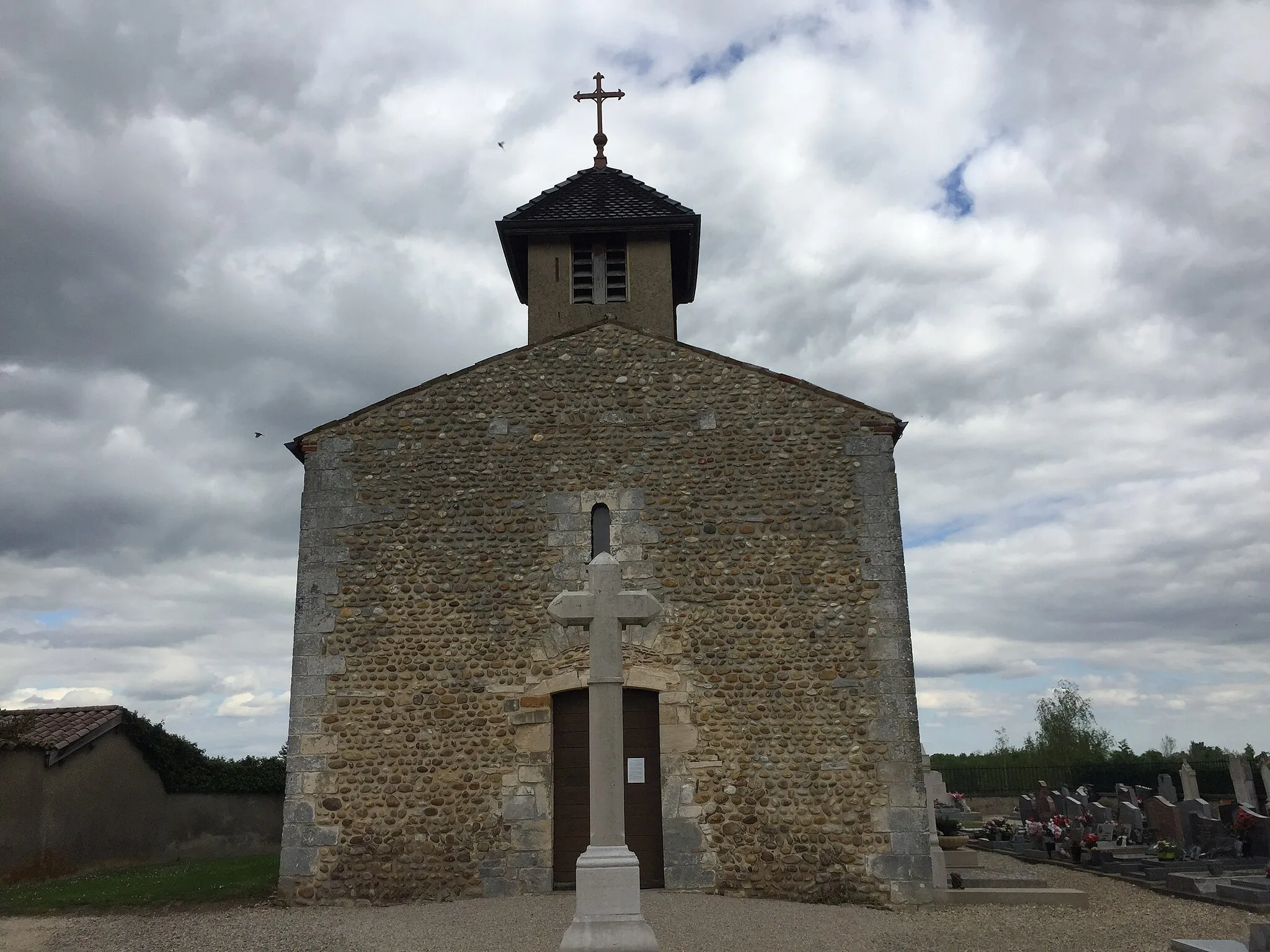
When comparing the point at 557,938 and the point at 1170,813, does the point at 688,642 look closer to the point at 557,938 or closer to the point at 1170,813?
the point at 557,938

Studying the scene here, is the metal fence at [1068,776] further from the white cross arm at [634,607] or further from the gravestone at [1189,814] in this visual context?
the white cross arm at [634,607]

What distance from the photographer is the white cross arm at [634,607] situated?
255 inches

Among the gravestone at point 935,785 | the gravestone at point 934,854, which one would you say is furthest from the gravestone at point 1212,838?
the gravestone at point 934,854

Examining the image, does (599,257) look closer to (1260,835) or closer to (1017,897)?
(1017,897)

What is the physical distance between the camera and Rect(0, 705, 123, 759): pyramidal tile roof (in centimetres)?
1355

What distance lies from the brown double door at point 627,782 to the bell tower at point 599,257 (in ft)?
18.9

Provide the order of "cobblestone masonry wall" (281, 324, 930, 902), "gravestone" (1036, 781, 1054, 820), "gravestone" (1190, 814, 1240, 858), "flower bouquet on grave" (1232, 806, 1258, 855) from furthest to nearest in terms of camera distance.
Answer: "gravestone" (1036, 781, 1054, 820)
"gravestone" (1190, 814, 1240, 858)
"flower bouquet on grave" (1232, 806, 1258, 855)
"cobblestone masonry wall" (281, 324, 930, 902)

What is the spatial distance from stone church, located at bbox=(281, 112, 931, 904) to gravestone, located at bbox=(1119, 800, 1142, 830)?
270 inches

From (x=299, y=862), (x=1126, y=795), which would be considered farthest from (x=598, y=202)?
(x=1126, y=795)

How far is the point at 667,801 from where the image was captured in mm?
9625

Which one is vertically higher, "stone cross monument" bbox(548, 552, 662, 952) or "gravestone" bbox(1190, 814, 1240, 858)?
"stone cross monument" bbox(548, 552, 662, 952)

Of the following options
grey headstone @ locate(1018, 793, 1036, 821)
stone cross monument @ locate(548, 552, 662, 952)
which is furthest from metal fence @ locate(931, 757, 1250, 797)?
stone cross monument @ locate(548, 552, 662, 952)

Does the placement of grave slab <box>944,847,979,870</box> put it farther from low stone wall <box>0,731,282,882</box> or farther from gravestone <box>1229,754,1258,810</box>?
low stone wall <box>0,731,282,882</box>

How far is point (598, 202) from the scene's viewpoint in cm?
1445
